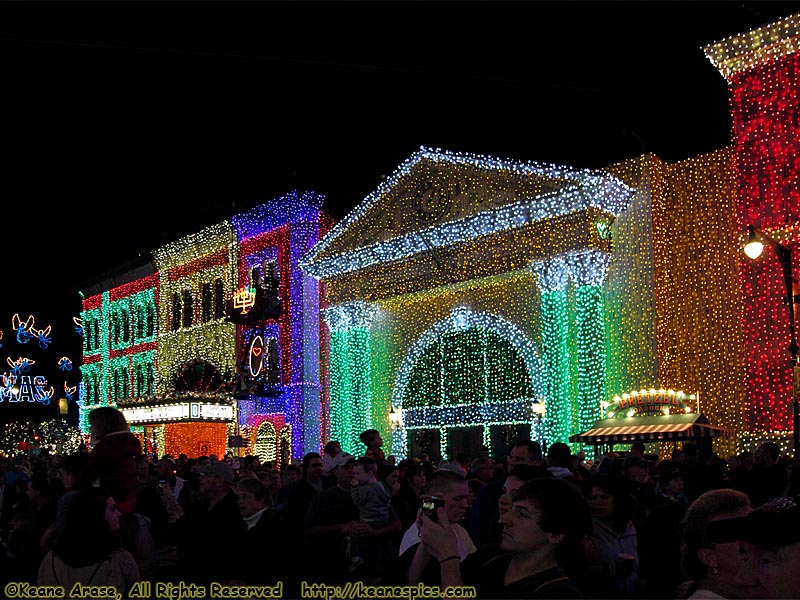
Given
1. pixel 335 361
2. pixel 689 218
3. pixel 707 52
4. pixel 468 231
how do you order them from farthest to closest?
1. pixel 335 361
2. pixel 468 231
3. pixel 689 218
4. pixel 707 52

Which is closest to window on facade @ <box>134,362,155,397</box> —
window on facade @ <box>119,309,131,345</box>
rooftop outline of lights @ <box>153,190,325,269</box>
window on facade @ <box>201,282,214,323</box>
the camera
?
window on facade @ <box>119,309,131,345</box>

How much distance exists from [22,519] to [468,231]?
19.9 meters

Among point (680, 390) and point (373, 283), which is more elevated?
point (373, 283)

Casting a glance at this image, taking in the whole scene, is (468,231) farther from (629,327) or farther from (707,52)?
(707,52)

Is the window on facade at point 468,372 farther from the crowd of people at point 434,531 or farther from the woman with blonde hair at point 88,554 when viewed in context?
the woman with blonde hair at point 88,554

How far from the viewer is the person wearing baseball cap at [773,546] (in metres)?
2.76

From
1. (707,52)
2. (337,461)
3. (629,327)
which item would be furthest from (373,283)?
(337,461)

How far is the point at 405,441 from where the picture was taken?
3011 centimetres

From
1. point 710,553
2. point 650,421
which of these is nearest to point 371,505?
point 710,553

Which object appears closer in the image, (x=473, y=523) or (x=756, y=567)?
(x=756, y=567)

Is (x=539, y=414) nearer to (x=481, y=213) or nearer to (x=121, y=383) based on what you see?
(x=481, y=213)

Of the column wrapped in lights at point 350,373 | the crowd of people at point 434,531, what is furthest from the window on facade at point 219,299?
the crowd of people at point 434,531

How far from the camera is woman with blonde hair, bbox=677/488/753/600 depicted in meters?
3.36

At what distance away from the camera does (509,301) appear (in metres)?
27.7
